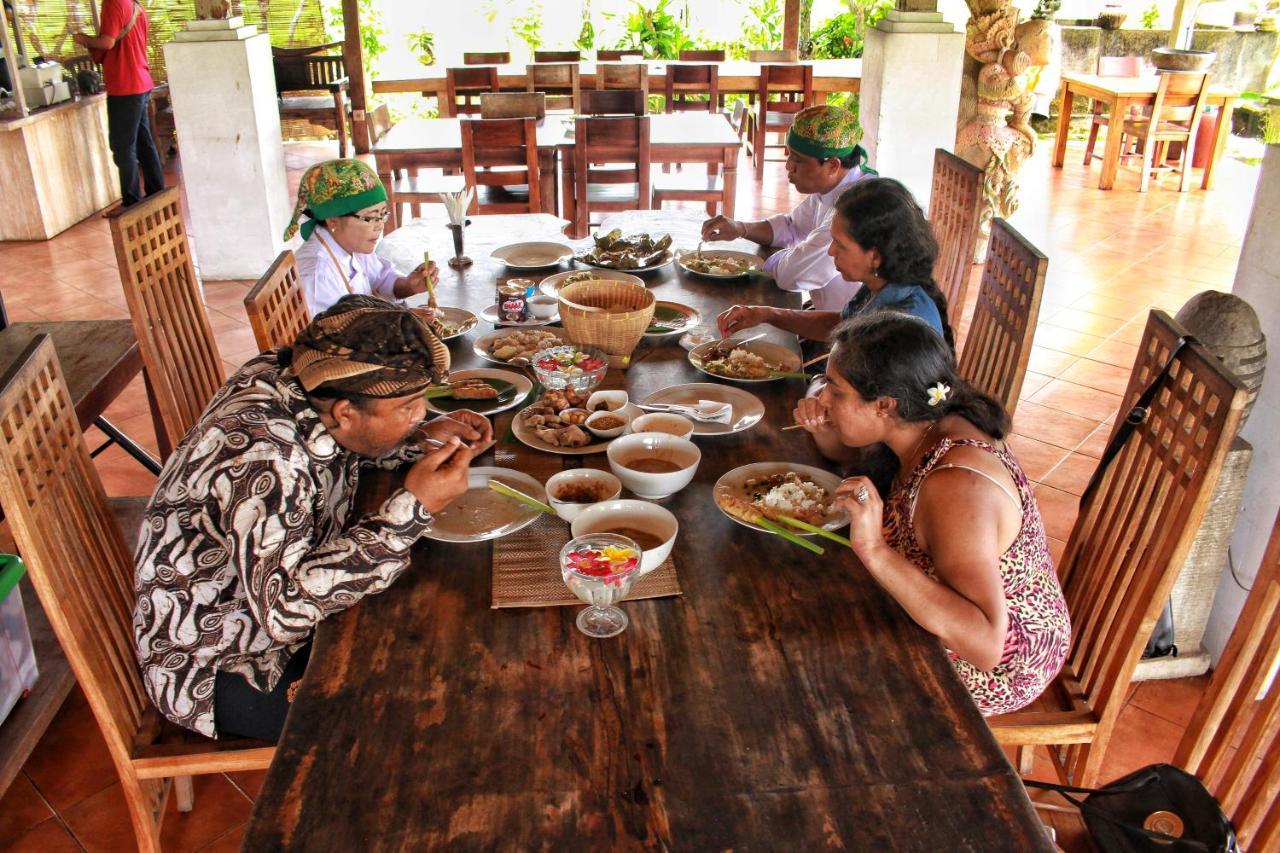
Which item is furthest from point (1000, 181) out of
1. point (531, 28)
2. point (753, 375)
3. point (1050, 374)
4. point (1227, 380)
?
point (531, 28)

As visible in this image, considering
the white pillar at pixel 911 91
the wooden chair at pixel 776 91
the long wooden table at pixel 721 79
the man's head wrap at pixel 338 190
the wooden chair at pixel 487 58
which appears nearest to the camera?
the man's head wrap at pixel 338 190

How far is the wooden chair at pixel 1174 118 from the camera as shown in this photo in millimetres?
7258

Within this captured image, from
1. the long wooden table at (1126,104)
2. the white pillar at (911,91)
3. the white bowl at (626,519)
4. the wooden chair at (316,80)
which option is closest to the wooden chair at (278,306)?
the white bowl at (626,519)

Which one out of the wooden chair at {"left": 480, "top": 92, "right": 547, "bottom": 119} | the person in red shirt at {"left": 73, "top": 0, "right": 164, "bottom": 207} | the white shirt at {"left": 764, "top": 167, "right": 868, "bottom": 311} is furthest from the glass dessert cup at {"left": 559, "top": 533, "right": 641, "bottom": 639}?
the person in red shirt at {"left": 73, "top": 0, "right": 164, "bottom": 207}

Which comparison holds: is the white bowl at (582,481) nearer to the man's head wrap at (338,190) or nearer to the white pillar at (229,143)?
the man's head wrap at (338,190)

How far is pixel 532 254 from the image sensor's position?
3.19m

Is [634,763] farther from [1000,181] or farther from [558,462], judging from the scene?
[1000,181]

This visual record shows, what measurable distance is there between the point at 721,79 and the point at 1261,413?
5.70 m

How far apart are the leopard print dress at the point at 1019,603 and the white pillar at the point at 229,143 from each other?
15.1ft

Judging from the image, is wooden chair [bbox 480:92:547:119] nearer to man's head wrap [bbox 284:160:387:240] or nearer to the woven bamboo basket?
man's head wrap [bbox 284:160:387:240]

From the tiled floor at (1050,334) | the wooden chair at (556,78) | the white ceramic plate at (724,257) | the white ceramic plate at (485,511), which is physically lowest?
the tiled floor at (1050,334)

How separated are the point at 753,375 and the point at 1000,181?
4.21m

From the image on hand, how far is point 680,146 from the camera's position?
208 inches

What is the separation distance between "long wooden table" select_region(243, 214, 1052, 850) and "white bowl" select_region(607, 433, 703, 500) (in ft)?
0.59
